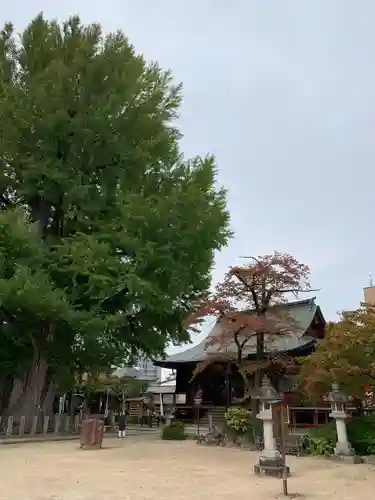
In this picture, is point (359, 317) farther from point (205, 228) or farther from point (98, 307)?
point (98, 307)

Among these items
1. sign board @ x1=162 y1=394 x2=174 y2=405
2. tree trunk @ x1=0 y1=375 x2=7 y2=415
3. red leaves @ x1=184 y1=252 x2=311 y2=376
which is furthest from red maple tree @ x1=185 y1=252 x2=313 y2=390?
sign board @ x1=162 y1=394 x2=174 y2=405

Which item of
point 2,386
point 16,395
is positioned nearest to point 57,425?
point 16,395

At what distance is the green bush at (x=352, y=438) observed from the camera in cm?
1534

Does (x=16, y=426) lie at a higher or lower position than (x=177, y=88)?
lower

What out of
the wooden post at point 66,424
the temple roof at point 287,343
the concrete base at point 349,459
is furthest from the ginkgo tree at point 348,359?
the wooden post at point 66,424

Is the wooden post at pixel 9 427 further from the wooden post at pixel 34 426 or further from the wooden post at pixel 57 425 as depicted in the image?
the wooden post at pixel 57 425

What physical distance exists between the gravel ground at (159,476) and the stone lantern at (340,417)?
786mm

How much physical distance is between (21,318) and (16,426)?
4422 millimetres

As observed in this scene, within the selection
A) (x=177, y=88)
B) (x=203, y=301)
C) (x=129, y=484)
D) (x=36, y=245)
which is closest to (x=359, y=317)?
(x=203, y=301)

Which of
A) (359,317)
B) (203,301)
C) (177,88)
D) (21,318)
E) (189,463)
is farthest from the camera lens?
(177,88)

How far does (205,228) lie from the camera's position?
22812mm

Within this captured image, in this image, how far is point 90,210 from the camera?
22.5 m

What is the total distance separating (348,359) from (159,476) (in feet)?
21.0

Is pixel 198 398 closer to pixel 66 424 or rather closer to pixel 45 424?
pixel 66 424
